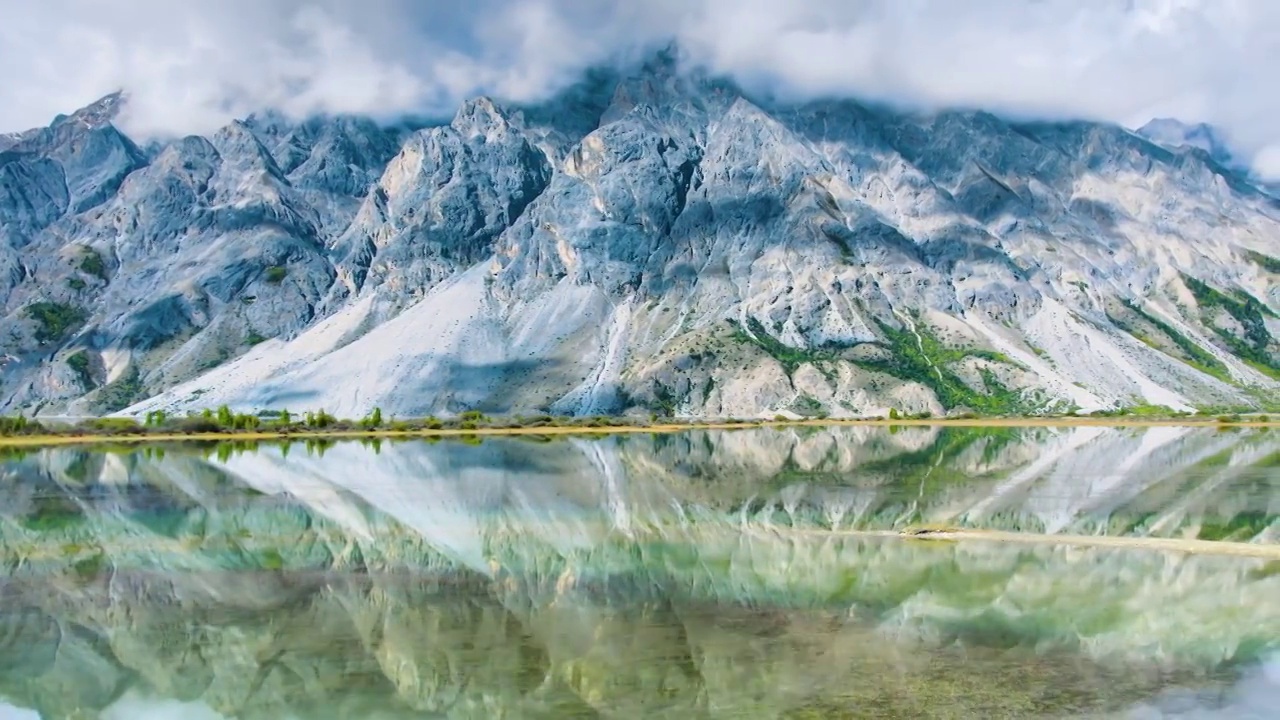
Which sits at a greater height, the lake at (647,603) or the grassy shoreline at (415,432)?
the grassy shoreline at (415,432)

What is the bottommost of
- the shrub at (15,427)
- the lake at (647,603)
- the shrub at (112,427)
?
the lake at (647,603)

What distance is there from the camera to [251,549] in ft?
161

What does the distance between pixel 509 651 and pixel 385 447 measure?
115152 millimetres

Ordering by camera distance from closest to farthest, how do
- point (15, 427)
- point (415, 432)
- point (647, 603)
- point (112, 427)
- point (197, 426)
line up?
point (647, 603) < point (15, 427) < point (415, 432) < point (197, 426) < point (112, 427)

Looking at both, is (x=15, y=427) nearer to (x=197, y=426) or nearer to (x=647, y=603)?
(x=197, y=426)

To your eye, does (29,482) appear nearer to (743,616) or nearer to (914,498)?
(914,498)

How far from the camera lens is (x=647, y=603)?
34312 mm

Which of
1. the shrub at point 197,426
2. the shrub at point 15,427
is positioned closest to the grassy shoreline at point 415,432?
the shrub at point 15,427

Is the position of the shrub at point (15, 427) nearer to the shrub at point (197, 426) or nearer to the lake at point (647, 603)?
the shrub at point (197, 426)

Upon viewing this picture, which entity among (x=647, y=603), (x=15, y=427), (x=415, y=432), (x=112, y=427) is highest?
(x=415, y=432)

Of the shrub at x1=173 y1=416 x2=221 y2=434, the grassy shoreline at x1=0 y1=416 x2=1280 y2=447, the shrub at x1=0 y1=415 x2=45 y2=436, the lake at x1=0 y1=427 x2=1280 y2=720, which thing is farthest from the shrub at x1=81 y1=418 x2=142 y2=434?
the lake at x1=0 y1=427 x2=1280 y2=720

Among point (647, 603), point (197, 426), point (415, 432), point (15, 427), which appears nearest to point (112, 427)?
point (197, 426)

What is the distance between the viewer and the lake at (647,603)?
24500 millimetres

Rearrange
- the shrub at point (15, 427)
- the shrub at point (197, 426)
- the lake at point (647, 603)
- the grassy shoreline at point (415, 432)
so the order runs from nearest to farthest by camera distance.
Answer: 1. the lake at point (647, 603)
2. the grassy shoreline at point (415, 432)
3. the shrub at point (15, 427)
4. the shrub at point (197, 426)
